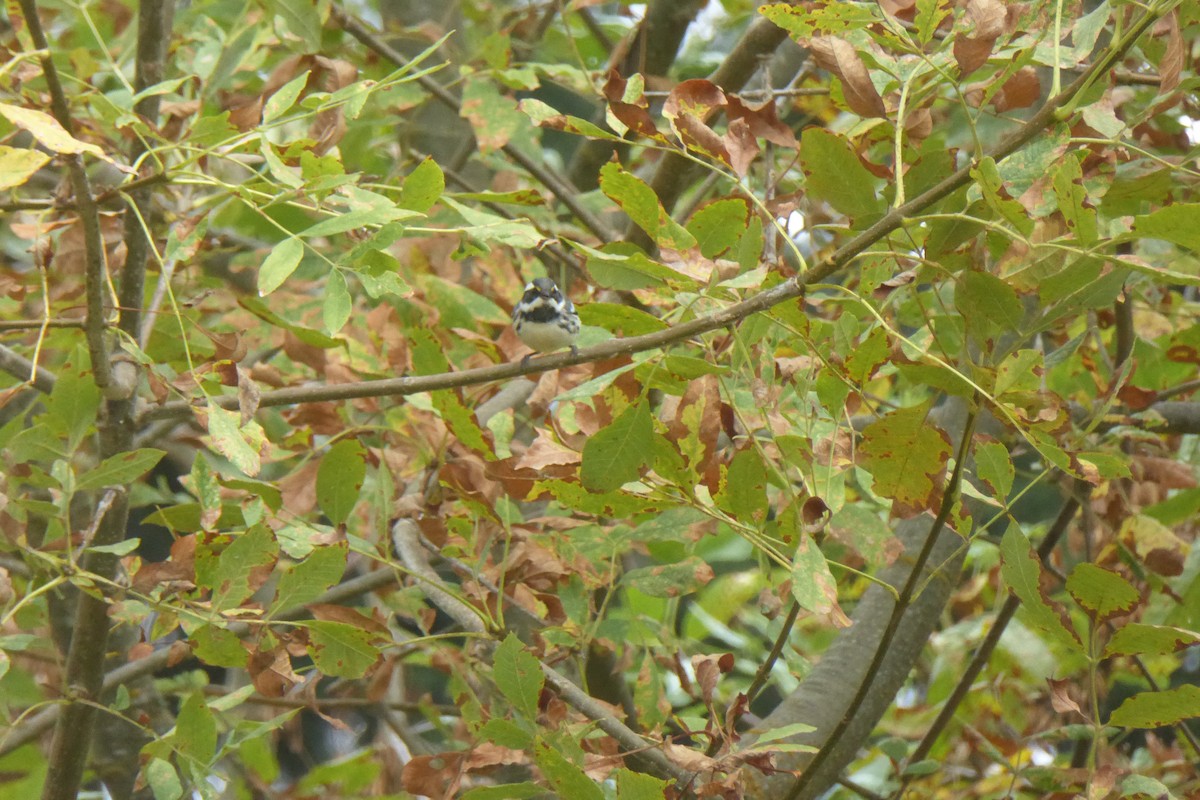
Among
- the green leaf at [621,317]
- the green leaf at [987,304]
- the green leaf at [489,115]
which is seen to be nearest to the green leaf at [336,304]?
the green leaf at [621,317]

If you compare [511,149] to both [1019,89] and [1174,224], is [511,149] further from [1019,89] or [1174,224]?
[1174,224]

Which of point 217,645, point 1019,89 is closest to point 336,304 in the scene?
point 217,645

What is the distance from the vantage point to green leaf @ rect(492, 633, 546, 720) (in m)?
1.35

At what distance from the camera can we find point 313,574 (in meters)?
1.42

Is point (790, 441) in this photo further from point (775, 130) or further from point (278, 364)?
point (278, 364)

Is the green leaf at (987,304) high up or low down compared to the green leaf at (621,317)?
up

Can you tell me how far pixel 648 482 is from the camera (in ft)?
4.67

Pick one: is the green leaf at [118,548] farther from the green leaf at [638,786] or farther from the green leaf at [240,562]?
the green leaf at [638,786]

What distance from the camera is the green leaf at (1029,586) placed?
50.9 inches

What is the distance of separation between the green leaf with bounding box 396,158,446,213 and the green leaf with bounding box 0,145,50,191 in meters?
0.37

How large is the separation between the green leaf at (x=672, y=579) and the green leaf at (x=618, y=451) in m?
0.53

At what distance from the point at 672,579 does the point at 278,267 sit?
815mm

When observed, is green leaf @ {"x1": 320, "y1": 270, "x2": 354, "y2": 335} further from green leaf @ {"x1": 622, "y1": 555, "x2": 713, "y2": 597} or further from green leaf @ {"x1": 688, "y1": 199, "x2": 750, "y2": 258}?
green leaf @ {"x1": 622, "y1": 555, "x2": 713, "y2": 597}

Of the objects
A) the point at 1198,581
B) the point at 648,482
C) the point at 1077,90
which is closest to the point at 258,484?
the point at 648,482
